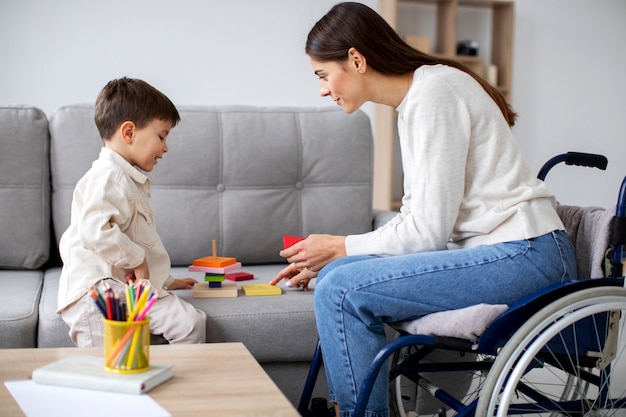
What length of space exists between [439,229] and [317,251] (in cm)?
31

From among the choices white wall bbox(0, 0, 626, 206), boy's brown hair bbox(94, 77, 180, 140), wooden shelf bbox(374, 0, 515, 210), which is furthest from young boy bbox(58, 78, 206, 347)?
wooden shelf bbox(374, 0, 515, 210)

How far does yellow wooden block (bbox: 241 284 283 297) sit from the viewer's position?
6.50 feet

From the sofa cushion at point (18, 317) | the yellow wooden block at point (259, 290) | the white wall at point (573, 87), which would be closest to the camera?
the sofa cushion at point (18, 317)

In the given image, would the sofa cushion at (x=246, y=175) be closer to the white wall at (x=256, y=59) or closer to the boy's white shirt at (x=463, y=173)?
the boy's white shirt at (x=463, y=173)

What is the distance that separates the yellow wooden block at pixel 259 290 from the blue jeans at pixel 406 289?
50cm

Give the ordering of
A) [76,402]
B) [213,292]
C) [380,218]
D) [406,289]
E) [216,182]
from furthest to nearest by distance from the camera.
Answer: [380,218]
[216,182]
[213,292]
[406,289]
[76,402]

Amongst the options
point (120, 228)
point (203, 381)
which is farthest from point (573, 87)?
point (203, 381)

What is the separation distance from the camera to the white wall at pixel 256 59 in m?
4.05

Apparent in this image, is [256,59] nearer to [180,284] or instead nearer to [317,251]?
[180,284]

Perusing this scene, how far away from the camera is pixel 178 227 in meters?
2.36

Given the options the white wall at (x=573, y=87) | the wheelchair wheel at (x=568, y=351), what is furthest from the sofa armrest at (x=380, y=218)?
the white wall at (x=573, y=87)

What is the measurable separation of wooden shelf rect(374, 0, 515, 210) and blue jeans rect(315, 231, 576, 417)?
310 centimetres

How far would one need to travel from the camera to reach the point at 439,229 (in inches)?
60.4

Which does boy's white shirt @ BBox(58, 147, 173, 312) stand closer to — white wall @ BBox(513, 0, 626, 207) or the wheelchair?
the wheelchair
